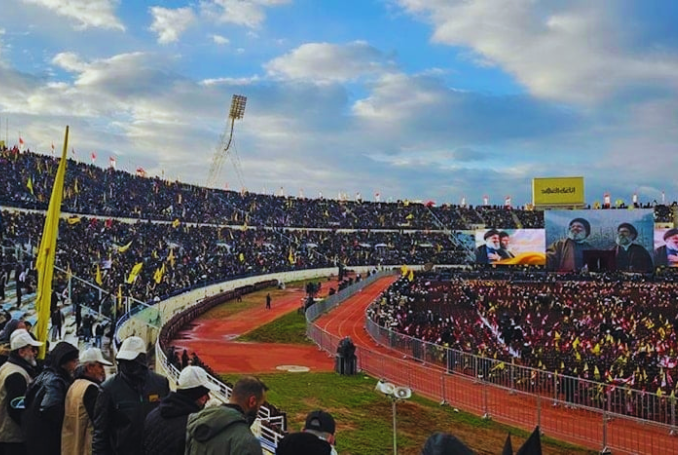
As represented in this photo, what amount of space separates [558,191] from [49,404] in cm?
8529

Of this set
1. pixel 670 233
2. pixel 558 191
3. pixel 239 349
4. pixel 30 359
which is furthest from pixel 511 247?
pixel 30 359

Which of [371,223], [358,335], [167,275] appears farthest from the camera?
[371,223]

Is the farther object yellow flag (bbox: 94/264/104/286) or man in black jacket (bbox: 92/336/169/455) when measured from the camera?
yellow flag (bbox: 94/264/104/286)

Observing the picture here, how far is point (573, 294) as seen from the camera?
4362 cm

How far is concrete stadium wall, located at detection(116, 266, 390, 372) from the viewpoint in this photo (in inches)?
872

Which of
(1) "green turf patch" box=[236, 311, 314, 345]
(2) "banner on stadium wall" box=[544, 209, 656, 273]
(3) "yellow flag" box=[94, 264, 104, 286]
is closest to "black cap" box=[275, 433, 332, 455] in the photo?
(1) "green turf patch" box=[236, 311, 314, 345]

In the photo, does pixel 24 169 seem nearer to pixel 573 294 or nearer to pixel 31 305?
pixel 31 305

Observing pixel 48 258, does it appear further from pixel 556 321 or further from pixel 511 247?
pixel 511 247

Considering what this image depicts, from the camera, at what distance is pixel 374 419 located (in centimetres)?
1599

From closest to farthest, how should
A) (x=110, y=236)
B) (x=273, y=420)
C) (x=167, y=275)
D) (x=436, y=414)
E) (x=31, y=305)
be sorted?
(x=273, y=420) → (x=436, y=414) → (x=31, y=305) → (x=167, y=275) → (x=110, y=236)

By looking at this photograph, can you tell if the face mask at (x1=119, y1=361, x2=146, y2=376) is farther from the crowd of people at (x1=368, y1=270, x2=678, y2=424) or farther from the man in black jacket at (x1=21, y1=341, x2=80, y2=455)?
the crowd of people at (x1=368, y1=270, x2=678, y2=424)

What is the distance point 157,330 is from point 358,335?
11022 mm

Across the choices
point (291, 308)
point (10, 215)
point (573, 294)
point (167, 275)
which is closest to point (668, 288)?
point (573, 294)

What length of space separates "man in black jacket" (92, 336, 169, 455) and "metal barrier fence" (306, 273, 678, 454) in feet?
36.9
